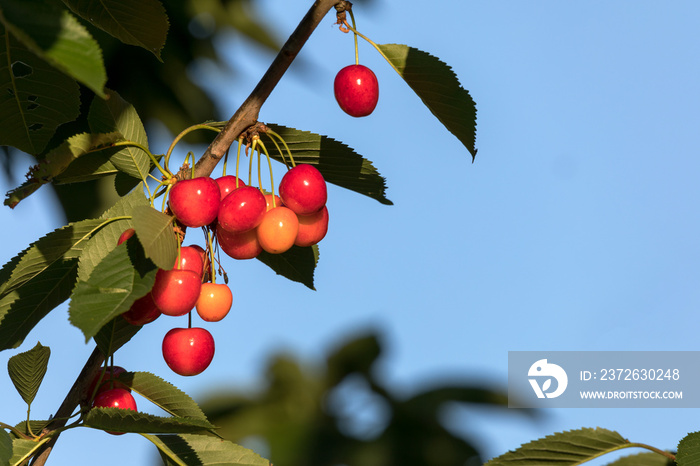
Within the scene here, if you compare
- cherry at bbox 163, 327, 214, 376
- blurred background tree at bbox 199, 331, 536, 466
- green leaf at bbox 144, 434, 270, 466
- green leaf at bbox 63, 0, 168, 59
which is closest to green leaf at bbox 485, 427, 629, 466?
green leaf at bbox 144, 434, 270, 466

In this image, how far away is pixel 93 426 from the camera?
1354 mm

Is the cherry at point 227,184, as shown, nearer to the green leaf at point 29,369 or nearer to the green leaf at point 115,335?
the green leaf at point 115,335

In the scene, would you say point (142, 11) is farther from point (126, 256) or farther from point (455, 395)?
point (455, 395)

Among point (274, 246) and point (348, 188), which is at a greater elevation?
point (348, 188)

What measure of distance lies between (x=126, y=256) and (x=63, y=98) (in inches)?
17.5

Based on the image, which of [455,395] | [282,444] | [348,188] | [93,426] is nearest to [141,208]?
[93,426]

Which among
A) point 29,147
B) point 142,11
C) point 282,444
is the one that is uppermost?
point 282,444

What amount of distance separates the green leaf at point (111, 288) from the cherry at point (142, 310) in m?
0.15

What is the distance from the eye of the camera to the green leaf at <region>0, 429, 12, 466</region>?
1.24 m

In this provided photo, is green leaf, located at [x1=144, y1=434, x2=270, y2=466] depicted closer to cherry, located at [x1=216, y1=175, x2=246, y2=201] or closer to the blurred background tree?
cherry, located at [x1=216, y1=175, x2=246, y2=201]

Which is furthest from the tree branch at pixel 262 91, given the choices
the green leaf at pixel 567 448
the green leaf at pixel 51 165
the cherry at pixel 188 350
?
the green leaf at pixel 567 448

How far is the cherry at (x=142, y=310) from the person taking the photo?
4.72ft

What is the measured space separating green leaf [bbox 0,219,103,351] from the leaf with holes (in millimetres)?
489

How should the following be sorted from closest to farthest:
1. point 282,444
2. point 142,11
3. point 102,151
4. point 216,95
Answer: point 142,11 → point 102,151 → point 216,95 → point 282,444
